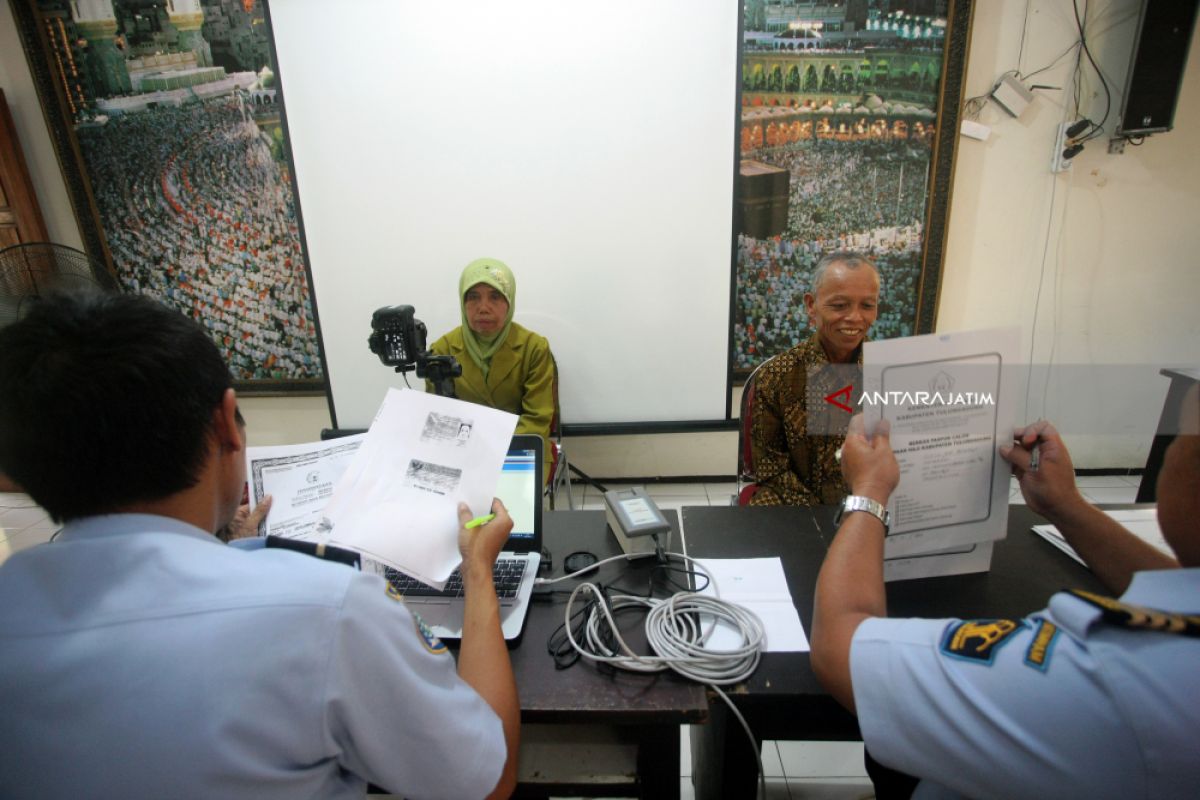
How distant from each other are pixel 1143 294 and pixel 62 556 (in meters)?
3.71

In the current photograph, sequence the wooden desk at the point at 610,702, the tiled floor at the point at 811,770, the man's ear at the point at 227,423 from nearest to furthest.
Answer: the man's ear at the point at 227,423, the wooden desk at the point at 610,702, the tiled floor at the point at 811,770

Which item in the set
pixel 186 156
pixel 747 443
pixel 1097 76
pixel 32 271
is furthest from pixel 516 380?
pixel 1097 76

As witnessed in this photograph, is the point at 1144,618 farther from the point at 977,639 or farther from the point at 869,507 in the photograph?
the point at 869,507

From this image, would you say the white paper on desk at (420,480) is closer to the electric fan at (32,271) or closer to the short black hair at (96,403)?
the short black hair at (96,403)

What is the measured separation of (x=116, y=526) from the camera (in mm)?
535

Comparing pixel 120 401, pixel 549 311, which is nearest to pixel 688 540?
pixel 120 401

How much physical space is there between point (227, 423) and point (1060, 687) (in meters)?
0.87

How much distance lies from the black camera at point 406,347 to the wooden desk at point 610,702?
67 cm

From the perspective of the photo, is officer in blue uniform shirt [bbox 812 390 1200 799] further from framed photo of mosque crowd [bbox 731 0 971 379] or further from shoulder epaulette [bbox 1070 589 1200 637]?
framed photo of mosque crowd [bbox 731 0 971 379]

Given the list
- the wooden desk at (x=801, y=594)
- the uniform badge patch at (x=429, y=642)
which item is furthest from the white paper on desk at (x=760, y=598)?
the uniform badge patch at (x=429, y=642)

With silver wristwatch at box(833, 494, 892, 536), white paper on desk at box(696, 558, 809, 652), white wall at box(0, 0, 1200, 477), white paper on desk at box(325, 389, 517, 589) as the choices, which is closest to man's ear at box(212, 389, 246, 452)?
white paper on desk at box(325, 389, 517, 589)

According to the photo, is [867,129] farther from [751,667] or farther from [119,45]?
[119,45]

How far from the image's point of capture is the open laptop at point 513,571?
0.90 m

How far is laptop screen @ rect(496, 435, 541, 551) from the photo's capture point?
103 centimetres
